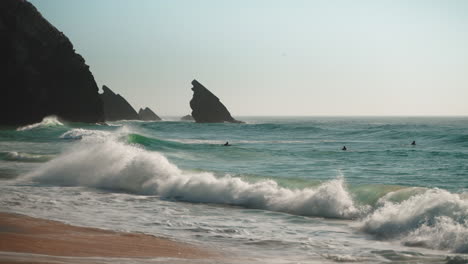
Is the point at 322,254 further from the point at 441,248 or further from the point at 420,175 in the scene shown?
the point at 420,175

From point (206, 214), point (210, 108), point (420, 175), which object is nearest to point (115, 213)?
point (206, 214)

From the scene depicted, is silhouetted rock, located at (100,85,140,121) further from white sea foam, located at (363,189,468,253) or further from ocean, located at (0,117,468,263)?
white sea foam, located at (363,189,468,253)

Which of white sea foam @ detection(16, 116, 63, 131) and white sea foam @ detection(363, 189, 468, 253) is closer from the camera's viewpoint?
white sea foam @ detection(363, 189, 468, 253)

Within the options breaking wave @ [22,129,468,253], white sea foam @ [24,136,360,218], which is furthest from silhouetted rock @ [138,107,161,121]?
breaking wave @ [22,129,468,253]

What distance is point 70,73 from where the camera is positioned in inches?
2854

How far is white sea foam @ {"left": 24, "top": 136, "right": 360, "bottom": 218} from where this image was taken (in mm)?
13758

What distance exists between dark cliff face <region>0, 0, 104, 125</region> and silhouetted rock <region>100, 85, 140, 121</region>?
65125 millimetres

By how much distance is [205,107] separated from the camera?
126 m

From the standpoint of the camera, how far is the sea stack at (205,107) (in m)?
126

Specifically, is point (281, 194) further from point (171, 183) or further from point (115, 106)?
point (115, 106)

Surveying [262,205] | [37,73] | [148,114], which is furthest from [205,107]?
[262,205]

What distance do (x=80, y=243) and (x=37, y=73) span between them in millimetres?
62610

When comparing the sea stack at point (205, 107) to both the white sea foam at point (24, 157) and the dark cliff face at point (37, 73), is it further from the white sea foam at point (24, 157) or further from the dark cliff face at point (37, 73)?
the white sea foam at point (24, 157)

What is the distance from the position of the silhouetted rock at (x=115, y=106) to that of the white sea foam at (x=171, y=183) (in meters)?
120
